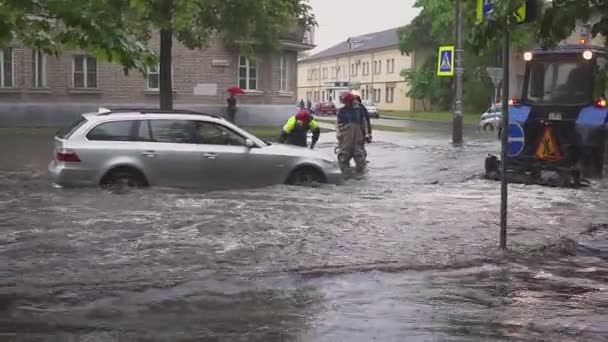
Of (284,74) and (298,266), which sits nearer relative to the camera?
(298,266)

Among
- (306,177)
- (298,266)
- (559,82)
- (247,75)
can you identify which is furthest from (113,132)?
(247,75)

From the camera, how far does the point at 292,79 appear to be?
43.1 metres

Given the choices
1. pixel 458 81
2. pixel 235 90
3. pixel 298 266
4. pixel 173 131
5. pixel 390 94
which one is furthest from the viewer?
pixel 390 94

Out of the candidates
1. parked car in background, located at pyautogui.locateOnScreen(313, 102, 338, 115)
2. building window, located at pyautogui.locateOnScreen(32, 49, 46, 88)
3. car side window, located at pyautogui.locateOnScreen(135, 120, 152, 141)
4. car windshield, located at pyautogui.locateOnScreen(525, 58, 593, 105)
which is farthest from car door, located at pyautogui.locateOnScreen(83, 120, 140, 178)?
parked car in background, located at pyautogui.locateOnScreen(313, 102, 338, 115)

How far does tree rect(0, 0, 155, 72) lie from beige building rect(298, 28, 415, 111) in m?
67.0

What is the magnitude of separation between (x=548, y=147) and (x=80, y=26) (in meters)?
11.1

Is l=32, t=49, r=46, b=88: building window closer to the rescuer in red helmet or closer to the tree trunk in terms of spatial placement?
the tree trunk

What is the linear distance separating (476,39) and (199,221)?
15.4ft

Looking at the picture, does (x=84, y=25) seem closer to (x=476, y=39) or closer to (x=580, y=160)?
(x=476, y=39)

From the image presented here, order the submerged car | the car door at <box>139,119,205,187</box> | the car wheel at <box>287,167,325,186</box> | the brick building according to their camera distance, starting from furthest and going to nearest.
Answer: the brick building < the car wheel at <box>287,167,325,186</box> < the car door at <box>139,119,205,187</box> < the submerged car

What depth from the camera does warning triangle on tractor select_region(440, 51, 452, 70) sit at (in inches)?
1113

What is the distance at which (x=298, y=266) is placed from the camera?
818 centimetres

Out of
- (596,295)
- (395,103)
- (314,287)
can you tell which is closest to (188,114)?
(314,287)

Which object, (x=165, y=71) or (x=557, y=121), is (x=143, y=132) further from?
(x=165, y=71)
